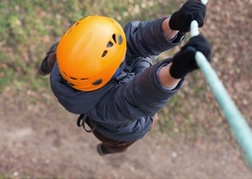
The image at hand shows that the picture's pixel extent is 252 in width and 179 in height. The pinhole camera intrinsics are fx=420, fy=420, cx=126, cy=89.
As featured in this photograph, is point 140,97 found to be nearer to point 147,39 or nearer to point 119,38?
point 119,38

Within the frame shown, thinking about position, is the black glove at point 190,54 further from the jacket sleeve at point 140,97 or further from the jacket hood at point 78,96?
the jacket hood at point 78,96

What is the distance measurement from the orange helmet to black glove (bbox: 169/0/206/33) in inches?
17.0

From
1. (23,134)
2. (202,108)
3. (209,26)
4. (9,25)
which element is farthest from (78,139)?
(209,26)

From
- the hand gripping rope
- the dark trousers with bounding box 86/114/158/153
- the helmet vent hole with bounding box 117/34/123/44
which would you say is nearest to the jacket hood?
the helmet vent hole with bounding box 117/34/123/44

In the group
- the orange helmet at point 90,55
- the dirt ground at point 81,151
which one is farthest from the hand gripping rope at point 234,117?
the dirt ground at point 81,151

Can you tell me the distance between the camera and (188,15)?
263cm

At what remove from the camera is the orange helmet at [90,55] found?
282cm

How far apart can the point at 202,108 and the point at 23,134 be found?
2572mm

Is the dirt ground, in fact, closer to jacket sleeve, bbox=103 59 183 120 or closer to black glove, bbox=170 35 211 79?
jacket sleeve, bbox=103 59 183 120

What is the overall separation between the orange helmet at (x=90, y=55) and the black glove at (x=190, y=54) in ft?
2.43

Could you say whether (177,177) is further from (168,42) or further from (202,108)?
(168,42)

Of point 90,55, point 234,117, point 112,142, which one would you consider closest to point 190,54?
point 234,117

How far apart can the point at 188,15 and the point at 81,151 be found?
2.67 m

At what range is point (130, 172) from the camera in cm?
504
